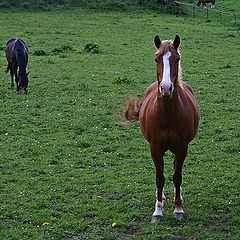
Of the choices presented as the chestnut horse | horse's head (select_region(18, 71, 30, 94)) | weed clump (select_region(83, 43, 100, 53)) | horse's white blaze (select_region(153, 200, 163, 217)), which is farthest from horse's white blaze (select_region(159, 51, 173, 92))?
weed clump (select_region(83, 43, 100, 53))

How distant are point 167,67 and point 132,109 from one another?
7.80 feet

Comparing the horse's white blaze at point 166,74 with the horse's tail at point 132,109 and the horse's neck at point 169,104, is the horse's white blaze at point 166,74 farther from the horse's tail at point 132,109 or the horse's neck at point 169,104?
the horse's tail at point 132,109

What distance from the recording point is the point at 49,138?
11.4 m

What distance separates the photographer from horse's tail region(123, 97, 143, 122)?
8.63 meters

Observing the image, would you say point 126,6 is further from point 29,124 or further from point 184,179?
point 184,179

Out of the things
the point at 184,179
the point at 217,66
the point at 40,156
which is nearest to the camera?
the point at 184,179

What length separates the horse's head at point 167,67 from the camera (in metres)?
6.25

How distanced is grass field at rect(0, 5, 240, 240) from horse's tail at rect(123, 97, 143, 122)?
456mm

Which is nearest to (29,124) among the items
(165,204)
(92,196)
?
(92,196)

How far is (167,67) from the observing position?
20.9 ft

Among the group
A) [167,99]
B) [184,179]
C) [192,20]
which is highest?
[167,99]

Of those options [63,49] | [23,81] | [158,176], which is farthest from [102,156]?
[63,49]

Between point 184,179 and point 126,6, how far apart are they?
3071 cm

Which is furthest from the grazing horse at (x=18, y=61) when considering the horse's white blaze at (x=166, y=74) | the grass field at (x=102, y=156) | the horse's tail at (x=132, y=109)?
the horse's white blaze at (x=166, y=74)
